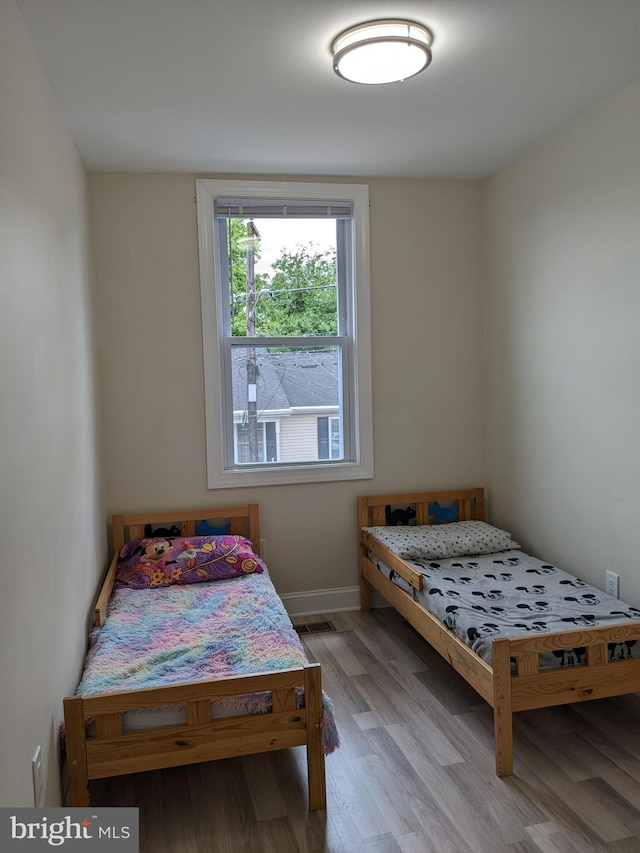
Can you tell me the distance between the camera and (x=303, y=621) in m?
3.79

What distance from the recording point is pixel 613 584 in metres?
2.94

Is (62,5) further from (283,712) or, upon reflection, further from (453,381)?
(453,381)

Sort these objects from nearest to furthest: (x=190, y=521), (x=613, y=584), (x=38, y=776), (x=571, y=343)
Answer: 1. (x=38, y=776)
2. (x=613, y=584)
3. (x=571, y=343)
4. (x=190, y=521)

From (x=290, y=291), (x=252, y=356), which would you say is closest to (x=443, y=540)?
(x=252, y=356)

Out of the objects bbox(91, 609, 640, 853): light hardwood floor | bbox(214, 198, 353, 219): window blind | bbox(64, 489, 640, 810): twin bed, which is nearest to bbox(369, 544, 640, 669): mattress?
bbox(64, 489, 640, 810): twin bed

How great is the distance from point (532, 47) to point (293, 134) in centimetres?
114

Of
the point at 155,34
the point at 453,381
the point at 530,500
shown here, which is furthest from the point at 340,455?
the point at 155,34

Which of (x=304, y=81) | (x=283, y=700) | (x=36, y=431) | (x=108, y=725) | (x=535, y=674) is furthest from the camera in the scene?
(x=304, y=81)

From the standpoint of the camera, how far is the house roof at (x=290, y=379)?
151 inches

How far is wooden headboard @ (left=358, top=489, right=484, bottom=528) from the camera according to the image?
3.89 m

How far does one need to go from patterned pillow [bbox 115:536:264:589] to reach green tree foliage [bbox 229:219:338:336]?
1214 mm

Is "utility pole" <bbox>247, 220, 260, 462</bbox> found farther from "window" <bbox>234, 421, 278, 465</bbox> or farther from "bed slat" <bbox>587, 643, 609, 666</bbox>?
"bed slat" <bbox>587, 643, 609, 666</bbox>

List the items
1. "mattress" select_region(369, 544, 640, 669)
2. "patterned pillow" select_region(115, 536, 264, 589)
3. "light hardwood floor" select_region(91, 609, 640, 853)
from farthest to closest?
"patterned pillow" select_region(115, 536, 264, 589)
"mattress" select_region(369, 544, 640, 669)
"light hardwood floor" select_region(91, 609, 640, 853)

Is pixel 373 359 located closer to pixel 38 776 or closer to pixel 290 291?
pixel 290 291
